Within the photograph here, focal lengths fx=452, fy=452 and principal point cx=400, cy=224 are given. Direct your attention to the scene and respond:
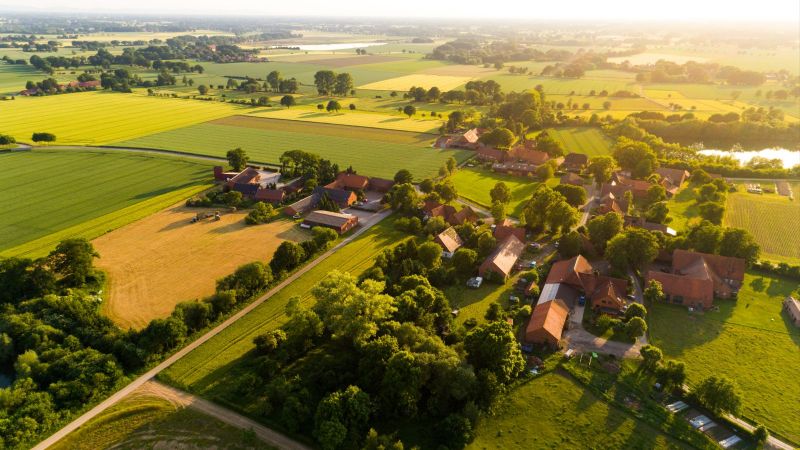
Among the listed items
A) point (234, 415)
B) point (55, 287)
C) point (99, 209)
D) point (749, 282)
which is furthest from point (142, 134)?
point (749, 282)

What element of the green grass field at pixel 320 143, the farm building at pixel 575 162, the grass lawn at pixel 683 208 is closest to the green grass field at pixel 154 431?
the green grass field at pixel 320 143

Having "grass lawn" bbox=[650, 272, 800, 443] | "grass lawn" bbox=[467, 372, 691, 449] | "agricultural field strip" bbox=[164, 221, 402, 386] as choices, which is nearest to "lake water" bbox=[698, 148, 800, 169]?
"grass lawn" bbox=[650, 272, 800, 443]

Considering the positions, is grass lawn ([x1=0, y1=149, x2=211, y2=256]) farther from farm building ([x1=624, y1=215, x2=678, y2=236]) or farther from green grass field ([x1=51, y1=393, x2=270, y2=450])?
farm building ([x1=624, y1=215, x2=678, y2=236])

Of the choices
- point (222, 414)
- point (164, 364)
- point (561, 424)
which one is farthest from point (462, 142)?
point (222, 414)

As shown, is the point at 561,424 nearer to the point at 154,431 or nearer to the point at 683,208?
the point at 154,431

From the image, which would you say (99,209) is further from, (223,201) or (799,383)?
(799,383)

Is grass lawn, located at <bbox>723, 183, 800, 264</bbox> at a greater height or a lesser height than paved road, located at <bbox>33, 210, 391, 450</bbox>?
lesser

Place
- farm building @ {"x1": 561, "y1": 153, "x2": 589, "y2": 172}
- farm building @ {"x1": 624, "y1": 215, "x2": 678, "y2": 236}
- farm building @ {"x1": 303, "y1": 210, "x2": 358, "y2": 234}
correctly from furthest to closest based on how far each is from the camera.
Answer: farm building @ {"x1": 561, "y1": 153, "x2": 589, "y2": 172} → farm building @ {"x1": 303, "y1": 210, "x2": 358, "y2": 234} → farm building @ {"x1": 624, "y1": 215, "x2": 678, "y2": 236}
